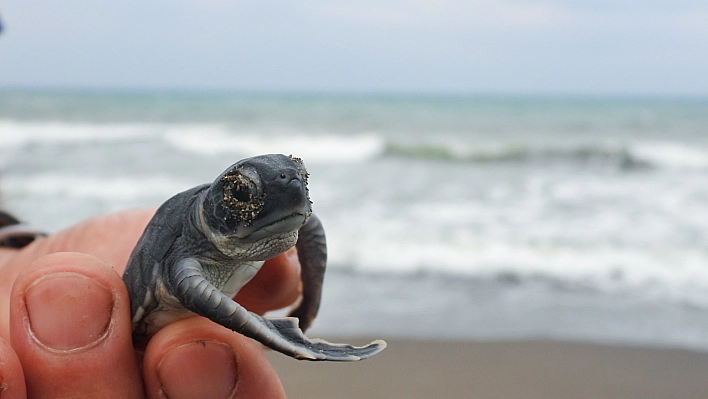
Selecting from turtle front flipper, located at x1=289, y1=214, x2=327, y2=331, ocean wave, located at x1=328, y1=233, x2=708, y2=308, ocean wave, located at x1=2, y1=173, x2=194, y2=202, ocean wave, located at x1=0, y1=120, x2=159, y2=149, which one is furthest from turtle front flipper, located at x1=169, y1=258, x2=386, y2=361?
ocean wave, located at x1=0, y1=120, x2=159, y2=149

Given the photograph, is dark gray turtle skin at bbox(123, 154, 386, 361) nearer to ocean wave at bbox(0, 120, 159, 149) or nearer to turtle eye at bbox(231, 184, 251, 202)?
turtle eye at bbox(231, 184, 251, 202)

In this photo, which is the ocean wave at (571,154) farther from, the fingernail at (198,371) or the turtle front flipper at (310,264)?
the fingernail at (198,371)

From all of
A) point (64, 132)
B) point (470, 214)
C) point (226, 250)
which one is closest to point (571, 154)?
point (470, 214)

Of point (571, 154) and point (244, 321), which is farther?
point (571, 154)

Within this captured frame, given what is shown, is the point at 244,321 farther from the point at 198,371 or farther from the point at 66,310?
the point at 66,310

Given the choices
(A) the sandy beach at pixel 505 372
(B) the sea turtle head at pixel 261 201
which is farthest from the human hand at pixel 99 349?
(A) the sandy beach at pixel 505 372
